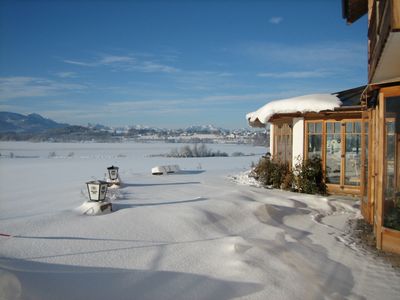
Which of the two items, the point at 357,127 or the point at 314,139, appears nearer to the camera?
the point at 357,127

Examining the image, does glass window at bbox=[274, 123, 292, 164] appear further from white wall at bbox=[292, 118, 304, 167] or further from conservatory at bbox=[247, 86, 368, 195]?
white wall at bbox=[292, 118, 304, 167]

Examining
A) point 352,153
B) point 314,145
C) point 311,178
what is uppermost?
point 314,145

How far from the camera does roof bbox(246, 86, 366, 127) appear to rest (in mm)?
10305

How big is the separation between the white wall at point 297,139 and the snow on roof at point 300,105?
Result: 0.63 m

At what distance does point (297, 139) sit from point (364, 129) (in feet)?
11.5

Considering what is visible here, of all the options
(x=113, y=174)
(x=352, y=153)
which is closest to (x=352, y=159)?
(x=352, y=153)

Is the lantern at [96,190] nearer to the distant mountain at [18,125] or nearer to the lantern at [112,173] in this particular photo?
the lantern at [112,173]

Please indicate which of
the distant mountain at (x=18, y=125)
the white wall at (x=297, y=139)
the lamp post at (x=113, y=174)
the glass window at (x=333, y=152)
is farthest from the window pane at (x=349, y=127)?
the distant mountain at (x=18, y=125)

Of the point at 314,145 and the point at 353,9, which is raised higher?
the point at 353,9

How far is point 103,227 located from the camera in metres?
5.87

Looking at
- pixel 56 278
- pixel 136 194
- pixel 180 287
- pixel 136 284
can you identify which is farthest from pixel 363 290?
pixel 136 194

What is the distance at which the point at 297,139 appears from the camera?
11.5 metres

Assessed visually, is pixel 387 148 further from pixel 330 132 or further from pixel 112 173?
pixel 112 173

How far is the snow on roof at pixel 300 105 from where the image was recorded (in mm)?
10367
